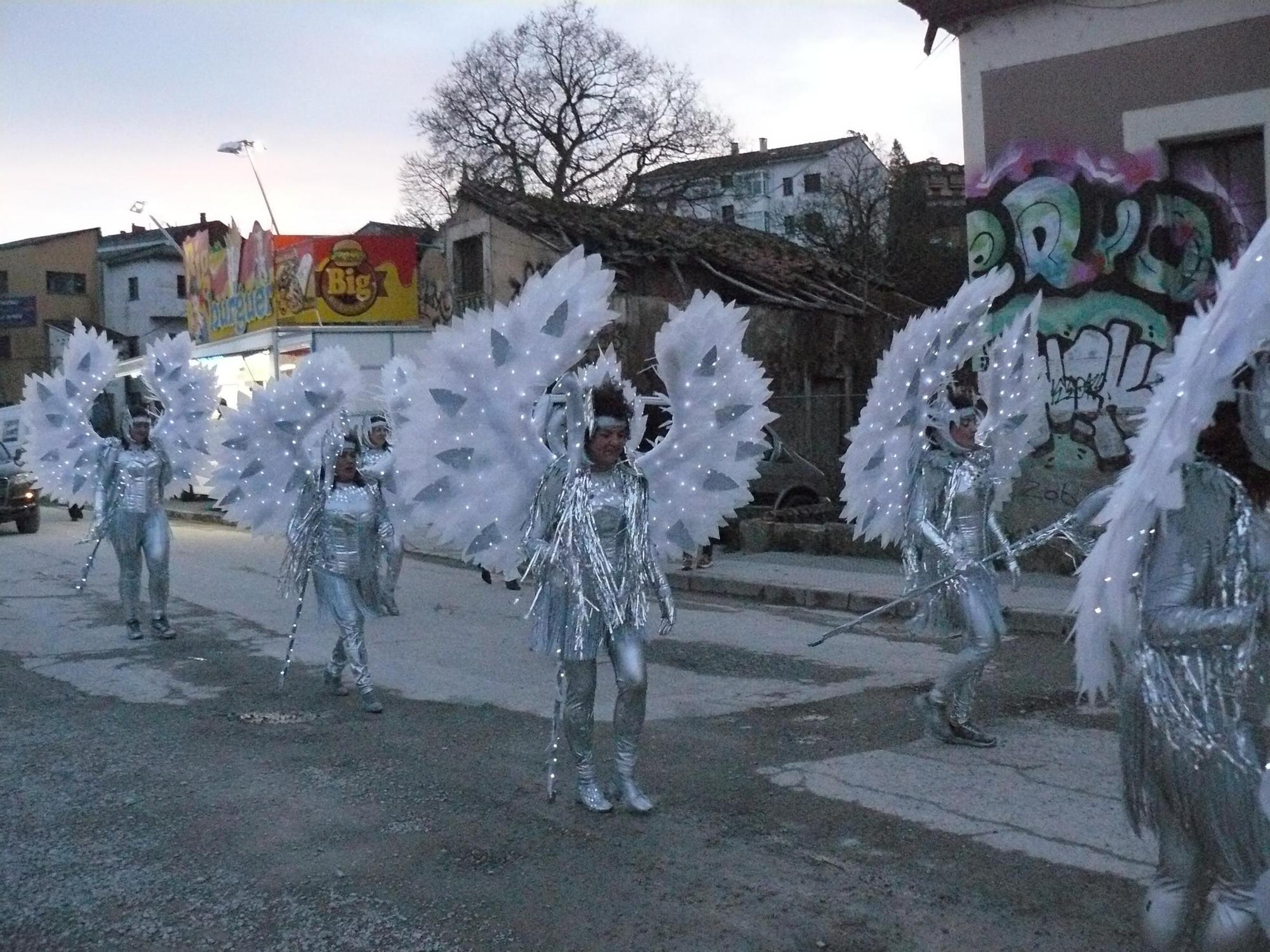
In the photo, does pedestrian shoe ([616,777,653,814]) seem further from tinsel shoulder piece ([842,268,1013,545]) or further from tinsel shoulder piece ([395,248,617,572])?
tinsel shoulder piece ([842,268,1013,545])

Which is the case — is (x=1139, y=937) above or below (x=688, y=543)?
below

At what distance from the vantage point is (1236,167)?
499 inches

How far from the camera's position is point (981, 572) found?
669 cm

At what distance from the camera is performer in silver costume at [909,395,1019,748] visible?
21.7 feet

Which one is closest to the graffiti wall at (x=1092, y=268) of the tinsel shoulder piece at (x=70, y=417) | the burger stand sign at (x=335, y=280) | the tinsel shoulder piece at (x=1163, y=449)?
the tinsel shoulder piece at (x=70, y=417)

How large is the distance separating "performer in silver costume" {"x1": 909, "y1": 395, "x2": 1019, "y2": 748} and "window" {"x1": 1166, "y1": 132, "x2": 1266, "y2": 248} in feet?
23.0

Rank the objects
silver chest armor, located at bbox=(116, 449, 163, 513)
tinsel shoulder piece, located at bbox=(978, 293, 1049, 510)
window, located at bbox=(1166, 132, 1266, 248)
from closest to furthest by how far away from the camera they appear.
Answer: tinsel shoulder piece, located at bbox=(978, 293, 1049, 510) → silver chest armor, located at bbox=(116, 449, 163, 513) → window, located at bbox=(1166, 132, 1266, 248)

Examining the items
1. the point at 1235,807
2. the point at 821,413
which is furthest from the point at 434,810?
the point at 821,413

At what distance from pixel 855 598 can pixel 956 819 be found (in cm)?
695

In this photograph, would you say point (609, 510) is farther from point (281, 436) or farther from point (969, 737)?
point (281, 436)

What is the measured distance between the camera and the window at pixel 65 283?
57.4 metres

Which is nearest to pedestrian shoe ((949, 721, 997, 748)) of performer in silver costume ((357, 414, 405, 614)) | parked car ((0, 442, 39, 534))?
performer in silver costume ((357, 414, 405, 614))

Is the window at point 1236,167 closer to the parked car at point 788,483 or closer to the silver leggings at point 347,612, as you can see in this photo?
the parked car at point 788,483

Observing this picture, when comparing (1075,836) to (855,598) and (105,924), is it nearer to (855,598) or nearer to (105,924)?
(105,924)
